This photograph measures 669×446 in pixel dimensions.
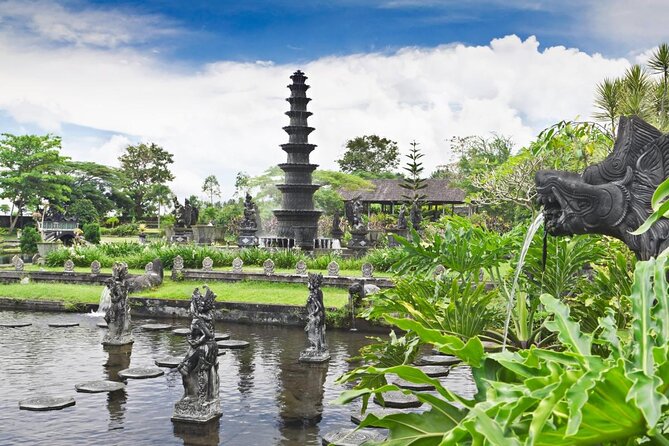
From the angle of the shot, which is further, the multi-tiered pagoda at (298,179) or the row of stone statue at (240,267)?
the multi-tiered pagoda at (298,179)

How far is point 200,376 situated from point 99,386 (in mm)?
2580

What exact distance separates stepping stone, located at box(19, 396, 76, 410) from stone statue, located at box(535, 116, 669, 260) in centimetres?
797

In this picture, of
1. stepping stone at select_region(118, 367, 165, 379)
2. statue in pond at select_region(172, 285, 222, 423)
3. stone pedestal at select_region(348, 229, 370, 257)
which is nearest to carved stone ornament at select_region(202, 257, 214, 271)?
stone pedestal at select_region(348, 229, 370, 257)

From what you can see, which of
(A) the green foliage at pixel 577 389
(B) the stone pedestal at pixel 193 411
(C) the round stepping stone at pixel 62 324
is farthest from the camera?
(C) the round stepping stone at pixel 62 324

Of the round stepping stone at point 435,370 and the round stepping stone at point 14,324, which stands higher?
the round stepping stone at point 14,324

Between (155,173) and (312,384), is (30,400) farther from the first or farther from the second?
(155,173)

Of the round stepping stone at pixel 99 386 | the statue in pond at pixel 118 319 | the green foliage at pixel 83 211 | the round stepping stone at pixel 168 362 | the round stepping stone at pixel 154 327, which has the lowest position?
the round stepping stone at pixel 99 386

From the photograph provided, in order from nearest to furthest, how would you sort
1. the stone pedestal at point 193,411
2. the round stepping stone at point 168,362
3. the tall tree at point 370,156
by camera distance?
1. the stone pedestal at point 193,411
2. the round stepping stone at point 168,362
3. the tall tree at point 370,156

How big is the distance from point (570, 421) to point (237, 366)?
37.4 ft

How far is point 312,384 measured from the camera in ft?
37.5

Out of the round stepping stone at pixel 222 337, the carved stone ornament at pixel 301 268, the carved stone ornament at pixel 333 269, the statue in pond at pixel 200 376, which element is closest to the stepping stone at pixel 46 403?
the statue in pond at pixel 200 376

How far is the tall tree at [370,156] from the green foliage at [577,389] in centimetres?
6458

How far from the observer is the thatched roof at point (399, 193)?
4941cm

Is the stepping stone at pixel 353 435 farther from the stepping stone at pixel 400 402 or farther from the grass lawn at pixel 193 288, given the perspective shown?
the grass lawn at pixel 193 288
